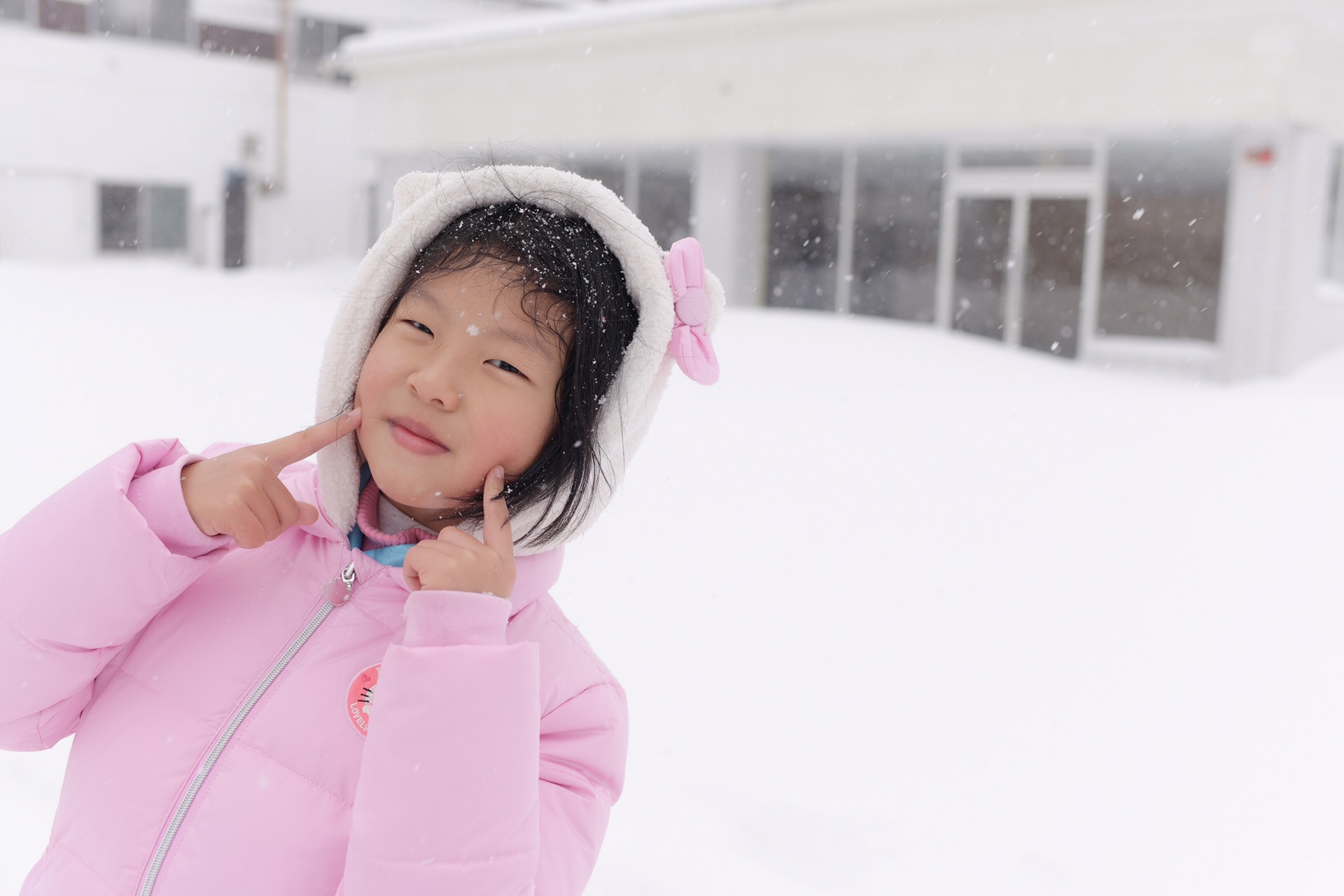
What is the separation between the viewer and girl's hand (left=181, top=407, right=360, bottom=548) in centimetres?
116

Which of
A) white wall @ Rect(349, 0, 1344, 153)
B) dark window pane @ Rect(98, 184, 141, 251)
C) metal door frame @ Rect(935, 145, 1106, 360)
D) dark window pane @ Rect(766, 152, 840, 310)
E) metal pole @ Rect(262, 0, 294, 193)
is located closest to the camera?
white wall @ Rect(349, 0, 1344, 153)

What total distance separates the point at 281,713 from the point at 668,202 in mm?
12468

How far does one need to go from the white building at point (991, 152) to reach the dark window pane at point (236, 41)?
622 centimetres

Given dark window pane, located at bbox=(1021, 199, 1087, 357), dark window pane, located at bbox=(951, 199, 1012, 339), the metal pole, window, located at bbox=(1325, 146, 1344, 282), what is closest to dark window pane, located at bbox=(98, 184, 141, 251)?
the metal pole

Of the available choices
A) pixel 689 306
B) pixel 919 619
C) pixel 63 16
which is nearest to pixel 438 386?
pixel 689 306

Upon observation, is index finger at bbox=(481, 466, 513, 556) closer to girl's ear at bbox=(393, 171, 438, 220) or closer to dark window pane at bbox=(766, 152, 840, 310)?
girl's ear at bbox=(393, 171, 438, 220)

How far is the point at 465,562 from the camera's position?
1.08m

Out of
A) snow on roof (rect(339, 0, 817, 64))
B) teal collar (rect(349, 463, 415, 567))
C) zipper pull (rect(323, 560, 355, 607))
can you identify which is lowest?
zipper pull (rect(323, 560, 355, 607))

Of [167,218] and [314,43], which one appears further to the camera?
[314,43]

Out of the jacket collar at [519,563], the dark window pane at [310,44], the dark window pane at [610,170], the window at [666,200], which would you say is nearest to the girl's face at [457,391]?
the jacket collar at [519,563]

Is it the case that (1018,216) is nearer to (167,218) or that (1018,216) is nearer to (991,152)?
(991,152)

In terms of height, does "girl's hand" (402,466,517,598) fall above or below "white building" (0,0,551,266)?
below

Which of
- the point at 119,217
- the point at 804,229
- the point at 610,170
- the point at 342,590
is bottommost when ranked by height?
the point at 342,590

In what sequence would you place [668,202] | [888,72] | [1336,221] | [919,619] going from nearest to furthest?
[919,619] < [888,72] < [1336,221] < [668,202]
